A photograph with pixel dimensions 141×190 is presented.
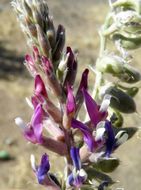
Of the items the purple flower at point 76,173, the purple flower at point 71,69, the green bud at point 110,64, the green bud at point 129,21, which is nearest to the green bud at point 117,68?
the green bud at point 110,64

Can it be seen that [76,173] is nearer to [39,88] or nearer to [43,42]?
[39,88]

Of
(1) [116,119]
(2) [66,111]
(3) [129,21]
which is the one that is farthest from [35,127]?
(3) [129,21]

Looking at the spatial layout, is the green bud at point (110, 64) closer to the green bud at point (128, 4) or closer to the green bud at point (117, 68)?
the green bud at point (117, 68)

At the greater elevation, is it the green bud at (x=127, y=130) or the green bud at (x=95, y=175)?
the green bud at (x=127, y=130)

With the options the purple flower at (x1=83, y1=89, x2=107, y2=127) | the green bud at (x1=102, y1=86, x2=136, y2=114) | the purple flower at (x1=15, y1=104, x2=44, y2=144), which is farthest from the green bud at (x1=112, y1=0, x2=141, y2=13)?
the purple flower at (x1=15, y1=104, x2=44, y2=144)

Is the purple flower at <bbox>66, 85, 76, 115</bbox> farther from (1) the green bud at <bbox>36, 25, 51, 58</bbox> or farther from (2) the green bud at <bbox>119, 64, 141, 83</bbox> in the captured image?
(2) the green bud at <bbox>119, 64, 141, 83</bbox>
